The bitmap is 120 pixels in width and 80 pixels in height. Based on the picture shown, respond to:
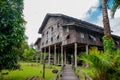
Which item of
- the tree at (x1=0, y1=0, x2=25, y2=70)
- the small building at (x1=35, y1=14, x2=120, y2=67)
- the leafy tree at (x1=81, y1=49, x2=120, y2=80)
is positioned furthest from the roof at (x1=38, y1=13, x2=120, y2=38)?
the leafy tree at (x1=81, y1=49, x2=120, y2=80)

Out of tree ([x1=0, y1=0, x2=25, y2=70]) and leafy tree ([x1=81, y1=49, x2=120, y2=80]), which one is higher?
tree ([x1=0, y1=0, x2=25, y2=70])

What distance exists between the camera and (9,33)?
1528cm

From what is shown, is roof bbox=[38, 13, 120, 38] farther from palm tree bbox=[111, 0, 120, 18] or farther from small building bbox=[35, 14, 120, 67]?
palm tree bbox=[111, 0, 120, 18]

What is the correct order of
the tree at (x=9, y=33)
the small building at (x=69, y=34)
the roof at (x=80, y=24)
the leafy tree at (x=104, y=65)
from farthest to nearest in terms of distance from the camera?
1. the roof at (x=80, y=24)
2. the small building at (x=69, y=34)
3. the tree at (x=9, y=33)
4. the leafy tree at (x=104, y=65)

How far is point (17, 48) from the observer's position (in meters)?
16.6

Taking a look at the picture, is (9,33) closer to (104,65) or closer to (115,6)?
(104,65)

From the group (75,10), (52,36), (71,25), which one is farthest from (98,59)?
(75,10)

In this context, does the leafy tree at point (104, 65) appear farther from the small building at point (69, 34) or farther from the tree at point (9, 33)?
the small building at point (69, 34)

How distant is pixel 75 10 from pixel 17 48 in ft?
133

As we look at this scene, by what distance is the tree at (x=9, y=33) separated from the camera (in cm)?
1475

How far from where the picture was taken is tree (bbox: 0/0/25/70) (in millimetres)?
14750

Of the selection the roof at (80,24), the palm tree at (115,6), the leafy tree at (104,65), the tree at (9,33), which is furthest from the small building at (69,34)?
the leafy tree at (104,65)

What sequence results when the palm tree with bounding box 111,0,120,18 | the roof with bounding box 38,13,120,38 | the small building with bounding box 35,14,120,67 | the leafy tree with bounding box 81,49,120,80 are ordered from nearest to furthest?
the leafy tree with bounding box 81,49,120,80 < the palm tree with bounding box 111,0,120,18 < the small building with bounding box 35,14,120,67 < the roof with bounding box 38,13,120,38

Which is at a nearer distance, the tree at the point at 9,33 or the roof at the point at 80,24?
the tree at the point at 9,33
